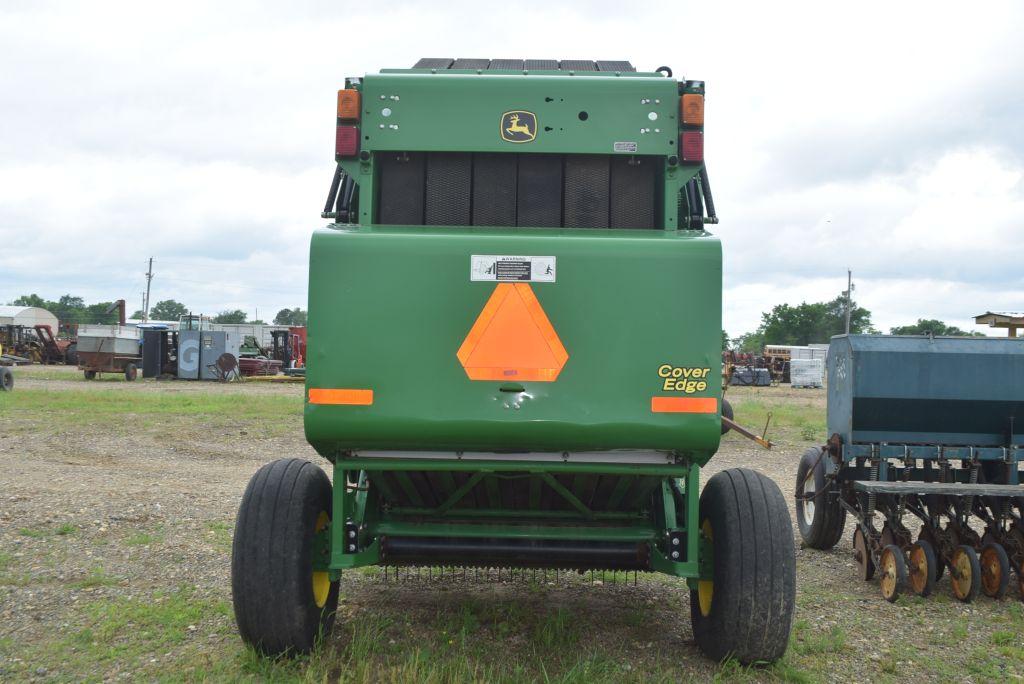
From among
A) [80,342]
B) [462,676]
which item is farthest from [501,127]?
[80,342]

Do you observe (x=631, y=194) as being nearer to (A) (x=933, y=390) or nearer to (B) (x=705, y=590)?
(B) (x=705, y=590)

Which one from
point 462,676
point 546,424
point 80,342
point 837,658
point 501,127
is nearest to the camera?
point 546,424

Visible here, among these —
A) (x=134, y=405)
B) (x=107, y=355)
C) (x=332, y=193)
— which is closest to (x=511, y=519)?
(x=332, y=193)

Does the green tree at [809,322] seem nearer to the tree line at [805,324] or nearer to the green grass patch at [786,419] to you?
the tree line at [805,324]

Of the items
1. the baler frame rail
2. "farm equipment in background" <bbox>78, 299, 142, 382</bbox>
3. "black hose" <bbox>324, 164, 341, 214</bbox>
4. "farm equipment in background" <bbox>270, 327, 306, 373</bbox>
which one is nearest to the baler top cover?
the baler frame rail

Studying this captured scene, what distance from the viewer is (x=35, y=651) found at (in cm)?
440

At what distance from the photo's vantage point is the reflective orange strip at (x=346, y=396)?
3.61 metres

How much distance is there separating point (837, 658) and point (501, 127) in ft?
11.2

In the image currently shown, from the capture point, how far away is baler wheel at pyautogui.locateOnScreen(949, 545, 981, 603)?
228 inches

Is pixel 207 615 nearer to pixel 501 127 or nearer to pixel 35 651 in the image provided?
pixel 35 651

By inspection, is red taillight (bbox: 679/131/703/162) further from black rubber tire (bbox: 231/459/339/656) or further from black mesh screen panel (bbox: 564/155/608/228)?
black rubber tire (bbox: 231/459/339/656)

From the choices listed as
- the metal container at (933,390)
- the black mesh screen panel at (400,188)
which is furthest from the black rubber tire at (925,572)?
the black mesh screen panel at (400,188)

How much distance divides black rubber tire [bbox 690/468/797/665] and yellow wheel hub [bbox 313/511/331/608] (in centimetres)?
195

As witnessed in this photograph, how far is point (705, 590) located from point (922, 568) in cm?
252
